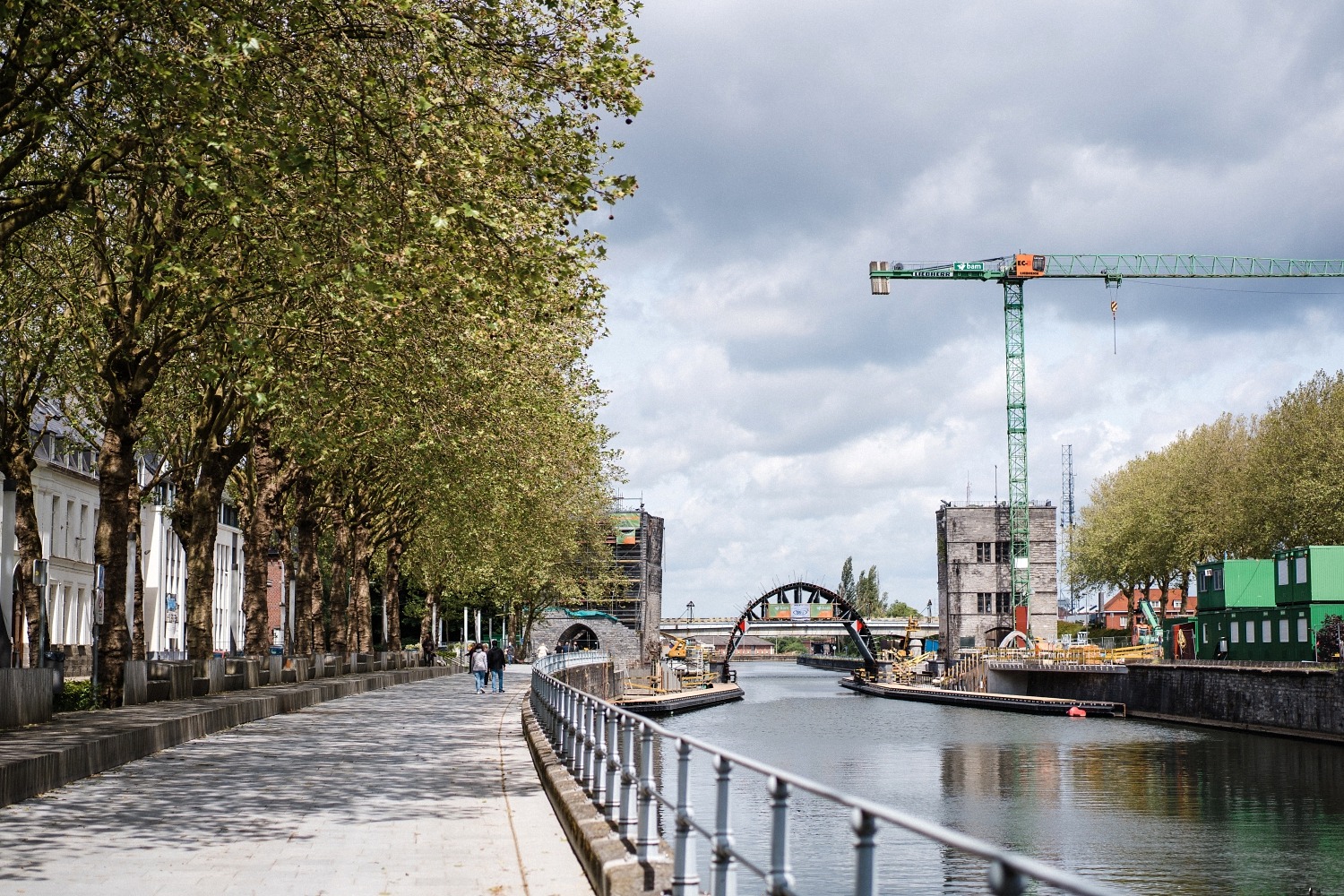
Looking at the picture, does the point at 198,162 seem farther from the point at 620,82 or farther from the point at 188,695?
the point at 188,695

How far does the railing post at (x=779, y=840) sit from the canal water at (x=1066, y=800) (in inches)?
30.5

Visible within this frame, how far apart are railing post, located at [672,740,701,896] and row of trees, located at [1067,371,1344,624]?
66106 millimetres

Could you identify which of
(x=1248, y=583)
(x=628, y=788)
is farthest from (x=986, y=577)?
(x=628, y=788)

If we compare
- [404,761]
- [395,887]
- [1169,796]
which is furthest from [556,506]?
[395,887]

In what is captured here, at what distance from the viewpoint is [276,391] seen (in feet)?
83.4

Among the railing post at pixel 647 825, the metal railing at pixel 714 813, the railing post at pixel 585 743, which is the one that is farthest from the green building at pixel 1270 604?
the railing post at pixel 647 825

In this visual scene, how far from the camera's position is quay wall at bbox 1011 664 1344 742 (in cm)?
5147

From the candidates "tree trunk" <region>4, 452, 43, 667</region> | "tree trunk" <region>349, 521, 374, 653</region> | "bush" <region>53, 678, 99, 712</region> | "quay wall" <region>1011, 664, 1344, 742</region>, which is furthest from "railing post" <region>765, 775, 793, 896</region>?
"tree trunk" <region>349, 521, 374, 653</region>

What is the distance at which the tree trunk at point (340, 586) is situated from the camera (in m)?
50.5

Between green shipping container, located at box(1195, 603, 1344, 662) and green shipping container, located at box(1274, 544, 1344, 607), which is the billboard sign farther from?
green shipping container, located at box(1274, 544, 1344, 607)

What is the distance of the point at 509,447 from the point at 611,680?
51227mm

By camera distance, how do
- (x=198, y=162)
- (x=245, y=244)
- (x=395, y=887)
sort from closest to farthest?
1. (x=395, y=887)
2. (x=198, y=162)
3. (x=245, y=244)

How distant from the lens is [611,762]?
13.0m

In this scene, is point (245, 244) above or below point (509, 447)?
above
